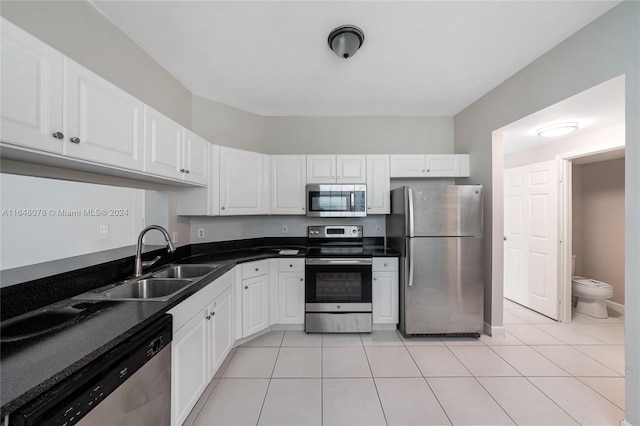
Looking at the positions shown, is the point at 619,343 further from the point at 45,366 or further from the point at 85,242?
the point at 85,242

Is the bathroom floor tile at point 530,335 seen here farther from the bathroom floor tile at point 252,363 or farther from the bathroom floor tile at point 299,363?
the bathroom floor tile at point 252,363

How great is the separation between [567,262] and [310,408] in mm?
3505

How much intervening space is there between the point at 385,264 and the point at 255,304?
1499mm

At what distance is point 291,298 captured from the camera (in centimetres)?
265

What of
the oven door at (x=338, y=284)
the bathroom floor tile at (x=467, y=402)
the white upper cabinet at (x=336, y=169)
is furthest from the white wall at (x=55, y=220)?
the bathroom floor tile at (x=467, y=402)

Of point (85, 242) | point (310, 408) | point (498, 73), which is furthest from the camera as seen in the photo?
point (498, 73)

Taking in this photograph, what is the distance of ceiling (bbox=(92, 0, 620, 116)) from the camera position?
1547 millimetres

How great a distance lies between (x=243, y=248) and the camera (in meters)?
3.05

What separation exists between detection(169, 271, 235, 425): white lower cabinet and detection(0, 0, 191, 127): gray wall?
1.67 meters

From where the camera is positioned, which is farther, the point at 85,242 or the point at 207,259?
the point at 207,259

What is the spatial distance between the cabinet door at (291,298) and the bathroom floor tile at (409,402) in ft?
3.43

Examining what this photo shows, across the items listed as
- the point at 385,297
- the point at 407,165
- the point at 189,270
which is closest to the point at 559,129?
the point at 407,165

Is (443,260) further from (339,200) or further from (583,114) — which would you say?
(583,114)

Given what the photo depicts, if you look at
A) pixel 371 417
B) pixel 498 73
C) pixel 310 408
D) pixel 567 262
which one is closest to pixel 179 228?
pixel 310 408
